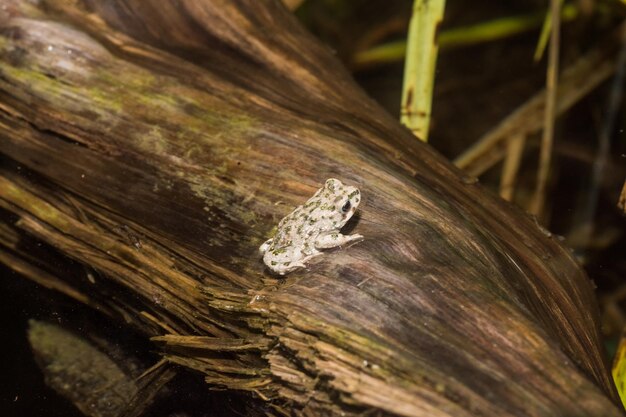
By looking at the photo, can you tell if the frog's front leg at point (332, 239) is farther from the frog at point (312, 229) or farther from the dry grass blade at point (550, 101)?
the dry grass blade at point (550, 101)

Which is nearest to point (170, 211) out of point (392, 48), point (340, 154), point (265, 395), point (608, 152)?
point (340, 154)

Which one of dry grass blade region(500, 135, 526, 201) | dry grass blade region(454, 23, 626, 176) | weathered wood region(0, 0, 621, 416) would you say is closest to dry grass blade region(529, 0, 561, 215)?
dry grass blade region(500, 135, 526, 201)

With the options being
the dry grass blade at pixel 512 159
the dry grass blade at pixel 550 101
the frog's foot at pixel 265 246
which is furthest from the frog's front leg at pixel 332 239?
the dry grass blade at pixel 512 159

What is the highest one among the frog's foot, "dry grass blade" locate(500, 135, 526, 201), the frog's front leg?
"dry grass blade" locate(500, 135, 526, 201)

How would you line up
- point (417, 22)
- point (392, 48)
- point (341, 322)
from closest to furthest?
point (341, 322)
point (417, 22)
point (392, 48)

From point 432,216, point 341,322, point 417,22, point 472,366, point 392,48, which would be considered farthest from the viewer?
point 392,48

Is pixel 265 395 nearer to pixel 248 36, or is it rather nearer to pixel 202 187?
pixel 202 187

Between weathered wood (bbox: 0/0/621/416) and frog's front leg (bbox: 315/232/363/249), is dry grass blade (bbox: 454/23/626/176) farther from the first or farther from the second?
frog's front leg (bbox: 315/232/363/249)
